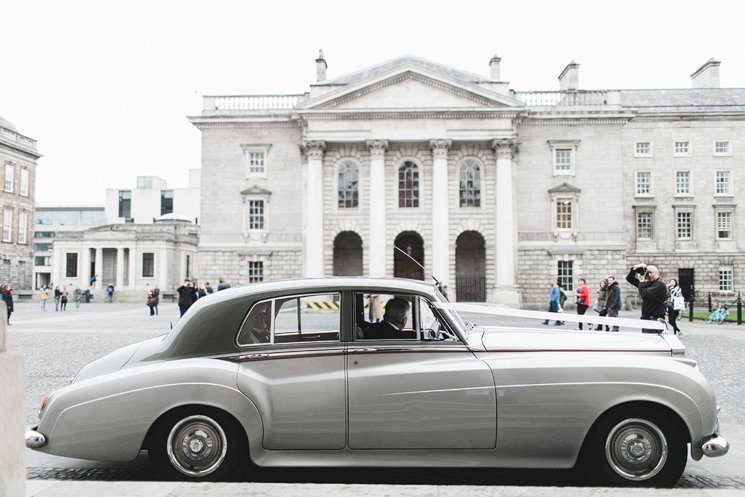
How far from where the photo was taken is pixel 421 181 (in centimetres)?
3878

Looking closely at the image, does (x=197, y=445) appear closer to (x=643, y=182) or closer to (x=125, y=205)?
(x=643, y=182)

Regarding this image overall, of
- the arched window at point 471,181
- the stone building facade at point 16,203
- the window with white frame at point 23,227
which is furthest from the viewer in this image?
the window with white frame at point 23,227

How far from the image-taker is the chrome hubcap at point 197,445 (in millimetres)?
4574

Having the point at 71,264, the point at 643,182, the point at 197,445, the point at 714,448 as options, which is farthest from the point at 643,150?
the point at 71,264

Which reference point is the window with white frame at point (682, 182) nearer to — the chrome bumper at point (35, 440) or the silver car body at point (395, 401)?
the silver car body at point (395, 401)

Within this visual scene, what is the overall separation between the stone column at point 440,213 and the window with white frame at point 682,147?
1738 centimetres

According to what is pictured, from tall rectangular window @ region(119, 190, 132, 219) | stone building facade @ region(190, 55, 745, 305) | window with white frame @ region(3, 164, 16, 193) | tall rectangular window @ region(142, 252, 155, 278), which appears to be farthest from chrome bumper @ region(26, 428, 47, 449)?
tall rectangular window @ region(119, 190, 132, 219)

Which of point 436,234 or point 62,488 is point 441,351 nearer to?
point 62,488

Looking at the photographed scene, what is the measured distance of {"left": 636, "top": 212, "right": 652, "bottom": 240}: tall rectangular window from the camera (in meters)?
43.6

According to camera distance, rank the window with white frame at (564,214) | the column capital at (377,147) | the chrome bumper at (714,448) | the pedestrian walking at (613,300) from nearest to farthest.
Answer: the chrome bumper at (714,448) < the pedestrian walking at (613,300) < the column capital at (377,147) < the window with white frame at (564,214)

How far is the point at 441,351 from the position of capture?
15.6ft

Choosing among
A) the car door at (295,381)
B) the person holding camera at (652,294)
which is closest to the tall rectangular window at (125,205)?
the person holding camera at (652,294)

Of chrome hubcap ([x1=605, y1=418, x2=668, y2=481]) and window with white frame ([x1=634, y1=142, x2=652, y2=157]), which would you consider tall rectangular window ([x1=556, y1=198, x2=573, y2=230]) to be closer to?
window with white frame ([x1=634, y1=142, x2=652, y2=157])

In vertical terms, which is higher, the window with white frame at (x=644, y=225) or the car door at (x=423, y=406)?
the window with white frame at (x=644, y=225)
